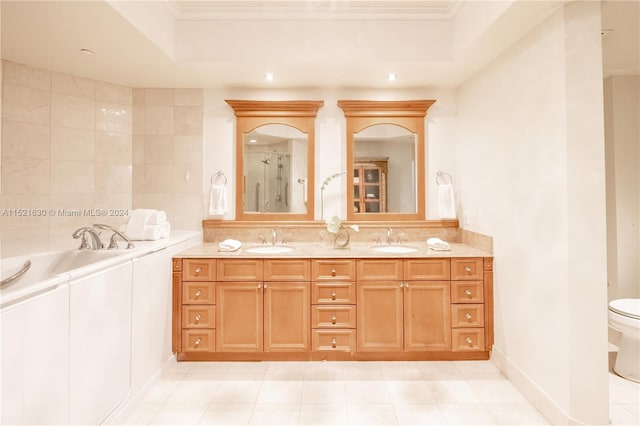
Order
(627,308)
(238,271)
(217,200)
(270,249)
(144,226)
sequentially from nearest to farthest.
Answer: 1. (627,308)
2. (144,226)
3. (238,271)
4. (270,249)
5. (217,200)

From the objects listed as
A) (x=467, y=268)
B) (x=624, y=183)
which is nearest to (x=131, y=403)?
(x=467, y=268)

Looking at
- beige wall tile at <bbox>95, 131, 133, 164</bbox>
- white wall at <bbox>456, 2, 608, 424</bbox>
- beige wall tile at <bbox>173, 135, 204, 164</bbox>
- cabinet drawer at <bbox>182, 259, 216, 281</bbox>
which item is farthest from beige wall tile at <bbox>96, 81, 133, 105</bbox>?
white wall at <bbox>456, 2, 608, 424</bbox>

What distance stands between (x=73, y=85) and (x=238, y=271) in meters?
2.00

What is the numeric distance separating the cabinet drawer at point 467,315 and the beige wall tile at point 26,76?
3.47 m

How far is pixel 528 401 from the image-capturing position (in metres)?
1.96

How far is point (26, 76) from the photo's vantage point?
2.38 meters

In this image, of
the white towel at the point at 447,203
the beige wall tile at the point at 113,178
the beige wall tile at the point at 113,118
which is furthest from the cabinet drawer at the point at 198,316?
the white towel at the point at 447,203

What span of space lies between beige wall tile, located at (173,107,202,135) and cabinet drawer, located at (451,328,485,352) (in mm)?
2730

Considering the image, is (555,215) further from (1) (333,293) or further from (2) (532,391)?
(1) (333,293)

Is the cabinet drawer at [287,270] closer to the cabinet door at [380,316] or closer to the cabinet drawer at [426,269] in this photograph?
Result: the cabinet door at [380,316]

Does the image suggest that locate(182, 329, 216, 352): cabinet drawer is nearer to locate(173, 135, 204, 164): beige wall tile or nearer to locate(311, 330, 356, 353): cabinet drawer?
locate(311, 330, 356, 353): cabinet drawer

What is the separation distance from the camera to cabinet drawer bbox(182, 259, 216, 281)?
240 cm

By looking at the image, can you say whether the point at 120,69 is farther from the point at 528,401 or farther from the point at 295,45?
the point at 528,401

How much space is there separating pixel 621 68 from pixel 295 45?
266 cm
